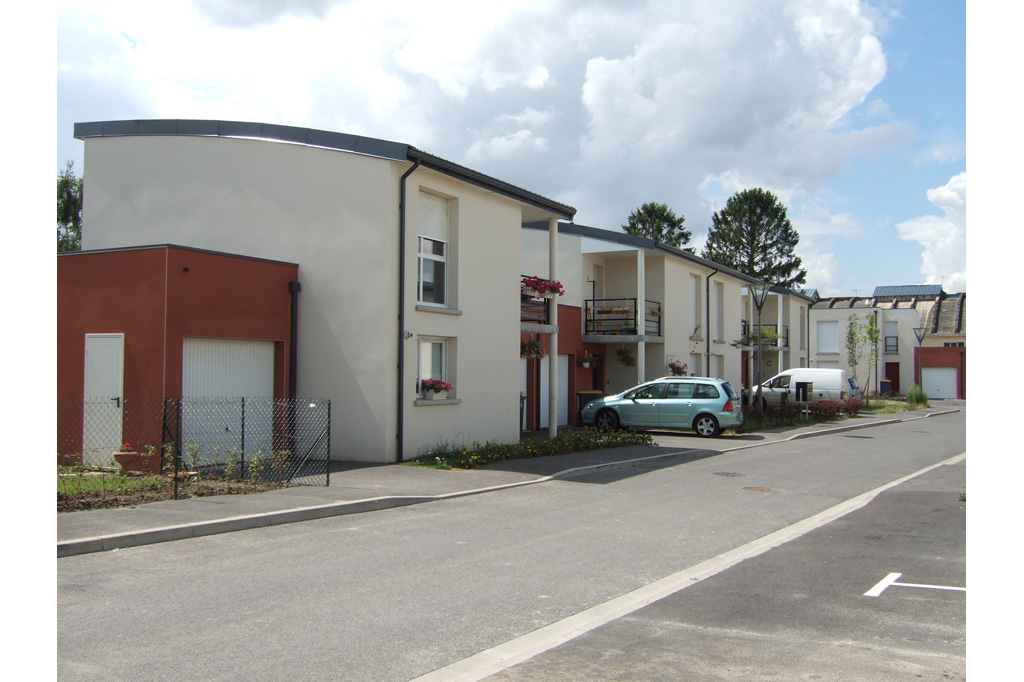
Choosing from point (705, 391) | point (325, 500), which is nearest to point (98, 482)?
point (325, 500)

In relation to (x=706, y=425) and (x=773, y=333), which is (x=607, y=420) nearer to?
(x=706, y=425)

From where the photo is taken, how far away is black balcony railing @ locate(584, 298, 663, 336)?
28156 millimetres

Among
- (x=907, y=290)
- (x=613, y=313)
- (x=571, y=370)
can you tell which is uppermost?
(x=907, y=290)

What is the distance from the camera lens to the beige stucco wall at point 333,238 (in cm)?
1556

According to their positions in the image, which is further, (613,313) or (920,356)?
(920,356)

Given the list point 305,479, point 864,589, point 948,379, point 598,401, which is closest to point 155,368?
point 305,479

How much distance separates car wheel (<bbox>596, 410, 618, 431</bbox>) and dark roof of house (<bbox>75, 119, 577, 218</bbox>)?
8851mm

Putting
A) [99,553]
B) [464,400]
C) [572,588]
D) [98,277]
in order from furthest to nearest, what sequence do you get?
1. [464,400]
2. [98,277]
3. [99,553]
4. [572,588]

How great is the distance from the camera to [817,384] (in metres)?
38.3

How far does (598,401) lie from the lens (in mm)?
24625

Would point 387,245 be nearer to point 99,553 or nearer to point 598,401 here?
point 99,553

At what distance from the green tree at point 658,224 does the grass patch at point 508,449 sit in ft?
156

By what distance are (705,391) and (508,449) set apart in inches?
353

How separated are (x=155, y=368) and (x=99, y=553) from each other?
5751 millimetres
